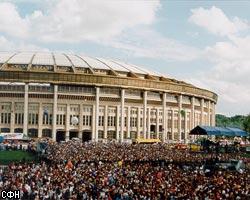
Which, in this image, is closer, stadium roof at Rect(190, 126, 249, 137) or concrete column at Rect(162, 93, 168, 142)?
stadium roof at Rect(190, 126, 249, 137)

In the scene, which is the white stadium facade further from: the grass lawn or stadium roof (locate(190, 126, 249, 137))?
stadium roof (locate(190, 126, 249, 137))

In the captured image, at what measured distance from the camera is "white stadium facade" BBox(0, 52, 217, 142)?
90312 millimetres

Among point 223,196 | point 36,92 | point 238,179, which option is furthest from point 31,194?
point 36,92

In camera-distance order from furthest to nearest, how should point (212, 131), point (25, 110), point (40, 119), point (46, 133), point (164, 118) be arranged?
point (164, 118), point (46, 133), point (40, 119), point (25, 110), point (212, 131)

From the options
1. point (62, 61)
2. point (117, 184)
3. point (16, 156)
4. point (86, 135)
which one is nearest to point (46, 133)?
point (86, 135)

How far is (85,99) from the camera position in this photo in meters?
94.0

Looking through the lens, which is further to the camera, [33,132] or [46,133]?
[46,133]

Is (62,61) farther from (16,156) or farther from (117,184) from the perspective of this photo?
(117,184)

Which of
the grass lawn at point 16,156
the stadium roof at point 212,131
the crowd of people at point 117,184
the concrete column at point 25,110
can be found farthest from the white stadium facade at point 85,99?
the crowd of people at point 117,184

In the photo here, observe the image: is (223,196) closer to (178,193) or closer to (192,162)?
(178,193)

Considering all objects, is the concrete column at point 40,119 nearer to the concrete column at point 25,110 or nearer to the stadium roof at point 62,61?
the concrete column at point 25,110

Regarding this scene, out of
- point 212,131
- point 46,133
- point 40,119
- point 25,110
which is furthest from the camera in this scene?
point 46,133

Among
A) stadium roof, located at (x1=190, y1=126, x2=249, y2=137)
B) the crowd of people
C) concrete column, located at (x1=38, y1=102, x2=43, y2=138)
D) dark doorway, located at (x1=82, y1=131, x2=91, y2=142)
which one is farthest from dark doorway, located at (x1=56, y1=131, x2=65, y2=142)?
the crowd of people

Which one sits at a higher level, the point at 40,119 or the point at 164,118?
the point at 164,118
